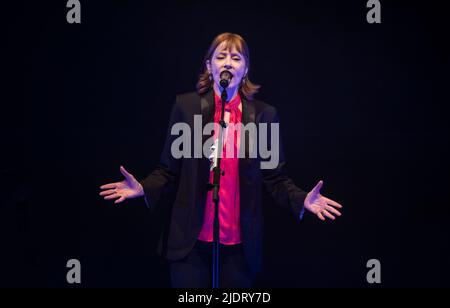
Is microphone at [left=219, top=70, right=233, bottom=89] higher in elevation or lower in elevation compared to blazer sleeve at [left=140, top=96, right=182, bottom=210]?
higher

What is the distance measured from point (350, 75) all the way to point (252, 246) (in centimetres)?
133

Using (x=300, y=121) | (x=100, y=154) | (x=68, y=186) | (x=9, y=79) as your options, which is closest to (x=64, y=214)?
(x=68, y=186)

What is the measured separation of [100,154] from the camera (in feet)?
8.71

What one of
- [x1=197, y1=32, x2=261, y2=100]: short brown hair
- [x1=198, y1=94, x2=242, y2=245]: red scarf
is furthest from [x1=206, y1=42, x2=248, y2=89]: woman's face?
[x1=198, y1=94, x2=242, y2=245]: red scarf

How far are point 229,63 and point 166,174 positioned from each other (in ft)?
1.94

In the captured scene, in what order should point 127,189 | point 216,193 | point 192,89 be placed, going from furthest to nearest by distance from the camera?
point 192,89
point 127,189
point 216,193

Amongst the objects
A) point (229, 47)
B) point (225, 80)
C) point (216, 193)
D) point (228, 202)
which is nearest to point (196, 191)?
point (228, 202)

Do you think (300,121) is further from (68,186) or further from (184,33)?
(68,186)

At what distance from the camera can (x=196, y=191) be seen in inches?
74.4

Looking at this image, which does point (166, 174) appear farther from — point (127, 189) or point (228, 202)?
point (228, 202)

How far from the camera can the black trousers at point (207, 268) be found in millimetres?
1859

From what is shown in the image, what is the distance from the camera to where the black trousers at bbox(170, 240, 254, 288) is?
1859 millimetres

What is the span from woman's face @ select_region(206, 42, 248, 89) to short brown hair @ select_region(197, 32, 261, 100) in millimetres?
20

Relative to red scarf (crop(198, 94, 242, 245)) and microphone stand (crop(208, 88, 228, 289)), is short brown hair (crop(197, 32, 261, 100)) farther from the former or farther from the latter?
microphone stand (crop(208, 88, 228, 289))
